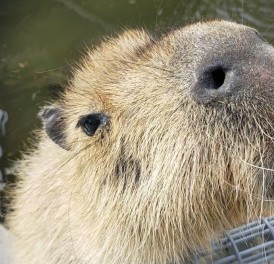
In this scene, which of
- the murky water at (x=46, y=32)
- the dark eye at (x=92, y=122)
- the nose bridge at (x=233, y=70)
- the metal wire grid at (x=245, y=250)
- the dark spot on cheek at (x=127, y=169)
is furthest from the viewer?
the murky water at (x=46, y=32)

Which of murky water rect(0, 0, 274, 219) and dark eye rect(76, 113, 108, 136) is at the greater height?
murky water rect(0, 0, 274, 219)

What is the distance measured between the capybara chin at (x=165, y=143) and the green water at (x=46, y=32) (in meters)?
2.44

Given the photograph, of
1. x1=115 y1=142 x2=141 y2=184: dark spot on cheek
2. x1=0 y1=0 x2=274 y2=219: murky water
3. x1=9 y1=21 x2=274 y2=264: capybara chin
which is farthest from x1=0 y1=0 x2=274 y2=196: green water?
x1=115 y1=142 x2=141 y2=184: dark spot on cheek

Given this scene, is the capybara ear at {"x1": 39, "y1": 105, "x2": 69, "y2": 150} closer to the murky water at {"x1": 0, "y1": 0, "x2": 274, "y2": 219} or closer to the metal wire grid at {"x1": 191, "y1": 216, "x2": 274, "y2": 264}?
the metal wire grid at {"x1": 191, "y1": 216, "x2": 274, "y2": 264}

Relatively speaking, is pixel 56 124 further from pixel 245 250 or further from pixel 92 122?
pixel 245 250

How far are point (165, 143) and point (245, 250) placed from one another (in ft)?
3.40

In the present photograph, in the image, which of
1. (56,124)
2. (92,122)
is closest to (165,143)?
(92,122)

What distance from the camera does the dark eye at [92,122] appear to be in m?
2.22

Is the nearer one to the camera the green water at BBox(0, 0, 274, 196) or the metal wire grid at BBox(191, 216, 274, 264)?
the metal wire grid at BBox(191, 216, 274, 264)

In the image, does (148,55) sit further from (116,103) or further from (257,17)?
(257,17)

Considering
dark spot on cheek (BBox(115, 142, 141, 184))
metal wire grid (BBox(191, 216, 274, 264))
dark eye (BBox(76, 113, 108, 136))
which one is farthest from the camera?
metal wire grid (BBox(191, 216, 274, 264))

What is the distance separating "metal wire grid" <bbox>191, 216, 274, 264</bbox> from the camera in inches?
101

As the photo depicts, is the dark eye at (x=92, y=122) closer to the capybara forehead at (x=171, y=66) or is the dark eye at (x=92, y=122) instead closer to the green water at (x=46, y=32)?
the capybara forehead at (x=171, y=66)

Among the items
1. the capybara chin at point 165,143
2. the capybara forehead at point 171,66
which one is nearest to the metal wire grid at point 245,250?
the capybara chin at point 165,143
